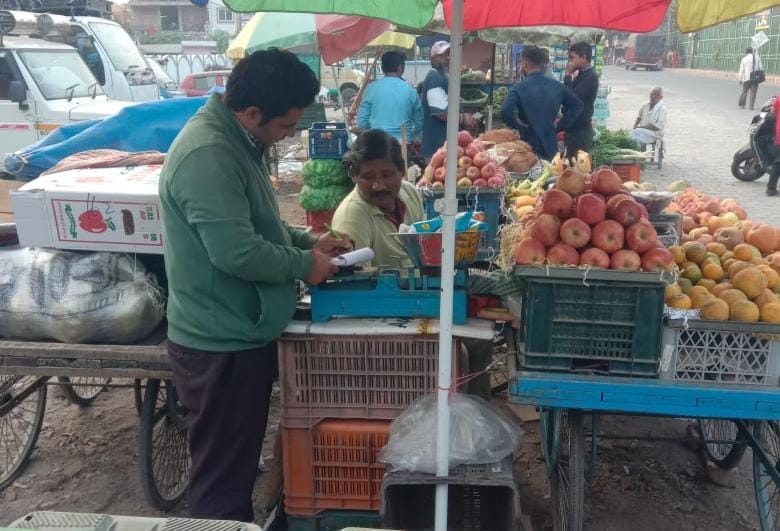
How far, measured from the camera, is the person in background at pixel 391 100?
798cm

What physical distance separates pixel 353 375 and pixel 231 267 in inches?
26.6

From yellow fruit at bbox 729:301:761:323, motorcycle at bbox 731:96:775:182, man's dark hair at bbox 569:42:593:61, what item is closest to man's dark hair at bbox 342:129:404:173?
yellow fruit at bbox 729:301:761:323

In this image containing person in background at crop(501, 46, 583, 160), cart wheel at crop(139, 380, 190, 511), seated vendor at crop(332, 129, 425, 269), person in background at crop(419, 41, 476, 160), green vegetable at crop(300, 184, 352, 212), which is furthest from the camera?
person in background at crop(419, 41, 476, 160)

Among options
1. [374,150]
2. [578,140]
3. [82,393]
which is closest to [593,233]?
[374,150]

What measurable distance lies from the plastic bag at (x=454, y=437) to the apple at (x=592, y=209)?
0.76 meters

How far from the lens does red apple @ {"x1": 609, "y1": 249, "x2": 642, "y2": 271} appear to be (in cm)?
224

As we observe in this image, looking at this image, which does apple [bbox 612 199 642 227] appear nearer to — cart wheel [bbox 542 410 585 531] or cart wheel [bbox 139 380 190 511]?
cart wheel [bbox 542 410 585 531]

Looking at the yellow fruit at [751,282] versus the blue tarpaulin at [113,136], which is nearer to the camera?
the yellow fruit at [751,282]

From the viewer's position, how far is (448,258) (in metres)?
2.07

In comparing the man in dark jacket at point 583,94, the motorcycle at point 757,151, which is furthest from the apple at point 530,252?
the motorcycle at point 757,151

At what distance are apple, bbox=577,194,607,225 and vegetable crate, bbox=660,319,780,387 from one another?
0.42m

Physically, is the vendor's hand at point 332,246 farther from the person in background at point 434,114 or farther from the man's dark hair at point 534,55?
the person in background at point 434,114

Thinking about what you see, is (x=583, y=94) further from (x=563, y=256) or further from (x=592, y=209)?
(x=563, y=256)

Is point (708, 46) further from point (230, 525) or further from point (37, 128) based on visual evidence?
point (230, 525)
